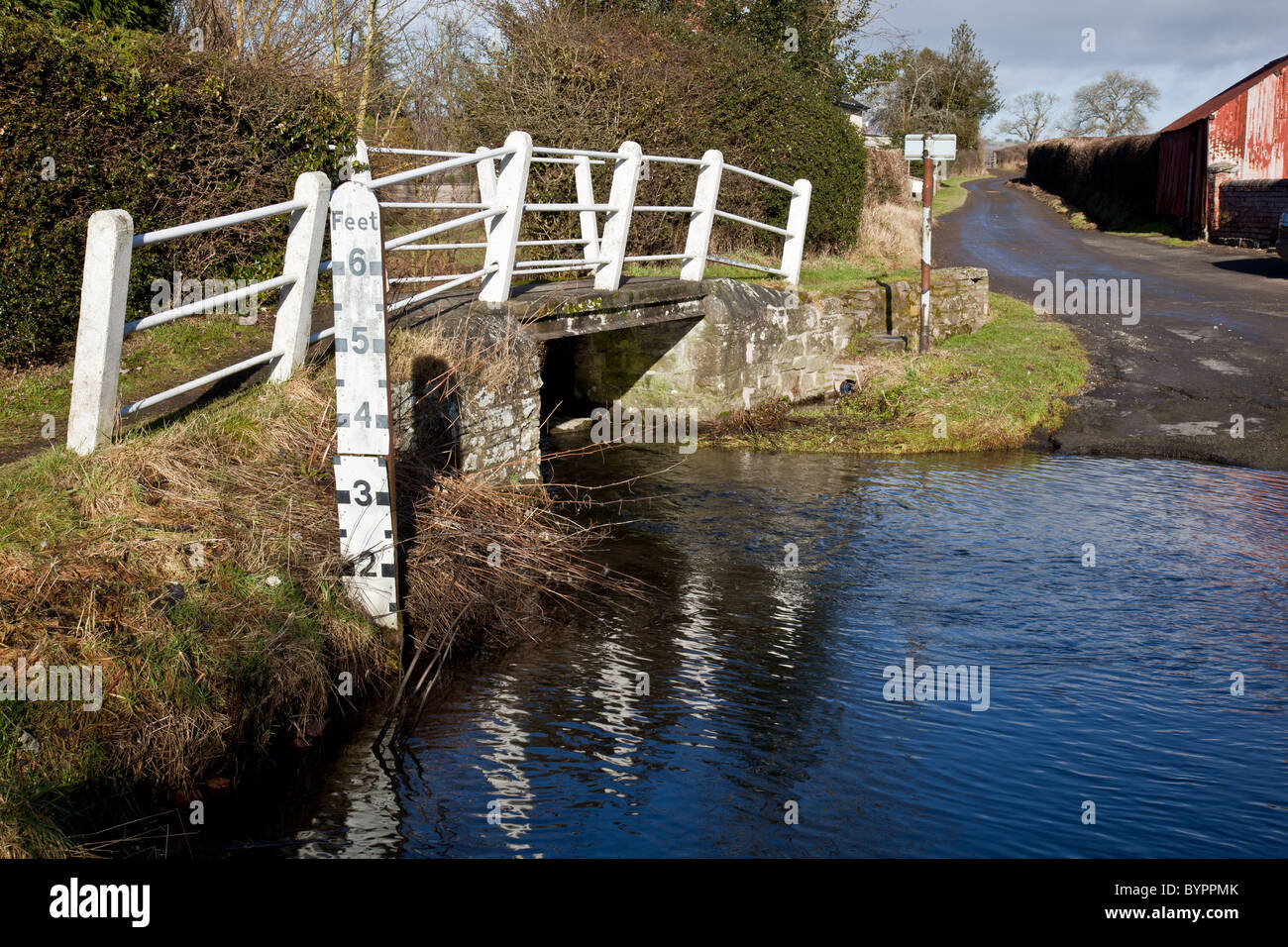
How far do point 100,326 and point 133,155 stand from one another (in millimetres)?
4017

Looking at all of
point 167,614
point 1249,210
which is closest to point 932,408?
point 167,614

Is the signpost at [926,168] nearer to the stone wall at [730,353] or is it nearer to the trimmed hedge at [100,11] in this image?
the stone wall at [730,353]

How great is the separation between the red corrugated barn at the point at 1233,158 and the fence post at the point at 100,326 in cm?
2738

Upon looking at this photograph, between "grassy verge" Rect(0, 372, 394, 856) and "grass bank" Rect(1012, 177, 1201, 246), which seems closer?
"grassy verge" Rect(0, 372, 394, 856)

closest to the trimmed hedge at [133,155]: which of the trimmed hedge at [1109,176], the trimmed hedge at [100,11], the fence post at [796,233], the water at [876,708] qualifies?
the trimmed hedge at [100,11]

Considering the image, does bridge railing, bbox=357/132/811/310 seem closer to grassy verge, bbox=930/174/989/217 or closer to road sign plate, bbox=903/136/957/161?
road sign plate, bbox=903/136/957/161

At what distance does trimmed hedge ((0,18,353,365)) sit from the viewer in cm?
784

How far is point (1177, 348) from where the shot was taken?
14766 millimetres

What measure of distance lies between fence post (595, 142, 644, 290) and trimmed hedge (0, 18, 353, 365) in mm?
2860

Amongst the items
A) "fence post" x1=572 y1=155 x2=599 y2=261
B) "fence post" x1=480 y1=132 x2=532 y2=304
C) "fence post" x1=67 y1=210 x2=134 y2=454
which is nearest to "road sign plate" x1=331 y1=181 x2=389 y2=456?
"fence post" x1=67 y1=210 x2=134 y2=454

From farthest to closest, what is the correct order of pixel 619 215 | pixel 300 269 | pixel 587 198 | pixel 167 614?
pixel 587 198, pixel 619 215, pixel 300 269, pixel 167 614

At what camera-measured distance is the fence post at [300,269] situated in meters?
6.68

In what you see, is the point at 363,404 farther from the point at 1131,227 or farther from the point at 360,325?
the point at 1131,227
